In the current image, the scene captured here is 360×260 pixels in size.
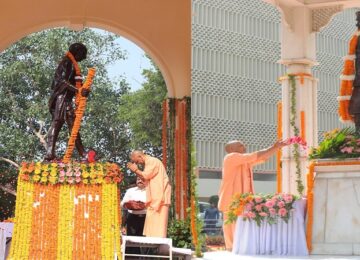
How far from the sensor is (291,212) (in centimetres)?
891

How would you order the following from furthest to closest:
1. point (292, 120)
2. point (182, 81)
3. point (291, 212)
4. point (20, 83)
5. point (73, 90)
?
point (20, 83), point (182, 81), point (292, 120), point (291, 212), point (73, 90)

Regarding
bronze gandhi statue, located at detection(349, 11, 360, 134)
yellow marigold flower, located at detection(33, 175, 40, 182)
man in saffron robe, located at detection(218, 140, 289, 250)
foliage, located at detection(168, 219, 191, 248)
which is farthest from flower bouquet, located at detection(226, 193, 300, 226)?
foliage, located at detection(168, 219, 191, 248)

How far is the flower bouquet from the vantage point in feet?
28.7

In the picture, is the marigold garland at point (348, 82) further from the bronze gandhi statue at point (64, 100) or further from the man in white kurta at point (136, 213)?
the bronze gandhi statue at point (64, 100)

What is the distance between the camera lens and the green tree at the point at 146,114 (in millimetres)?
21703

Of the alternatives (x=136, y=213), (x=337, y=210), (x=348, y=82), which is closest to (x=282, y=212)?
(x=337, y=210)

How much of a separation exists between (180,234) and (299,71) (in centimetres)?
336

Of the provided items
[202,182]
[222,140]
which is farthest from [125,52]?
[202,182]

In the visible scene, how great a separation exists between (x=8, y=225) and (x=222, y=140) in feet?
12.0

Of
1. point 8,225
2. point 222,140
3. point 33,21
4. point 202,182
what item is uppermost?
point 33,21

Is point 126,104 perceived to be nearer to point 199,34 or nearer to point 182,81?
point 182,81

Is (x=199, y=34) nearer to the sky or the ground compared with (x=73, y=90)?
nearer to the sky

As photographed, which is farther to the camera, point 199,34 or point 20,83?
point 20,83

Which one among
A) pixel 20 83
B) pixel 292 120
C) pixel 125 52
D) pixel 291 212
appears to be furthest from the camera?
pixel 125 52
